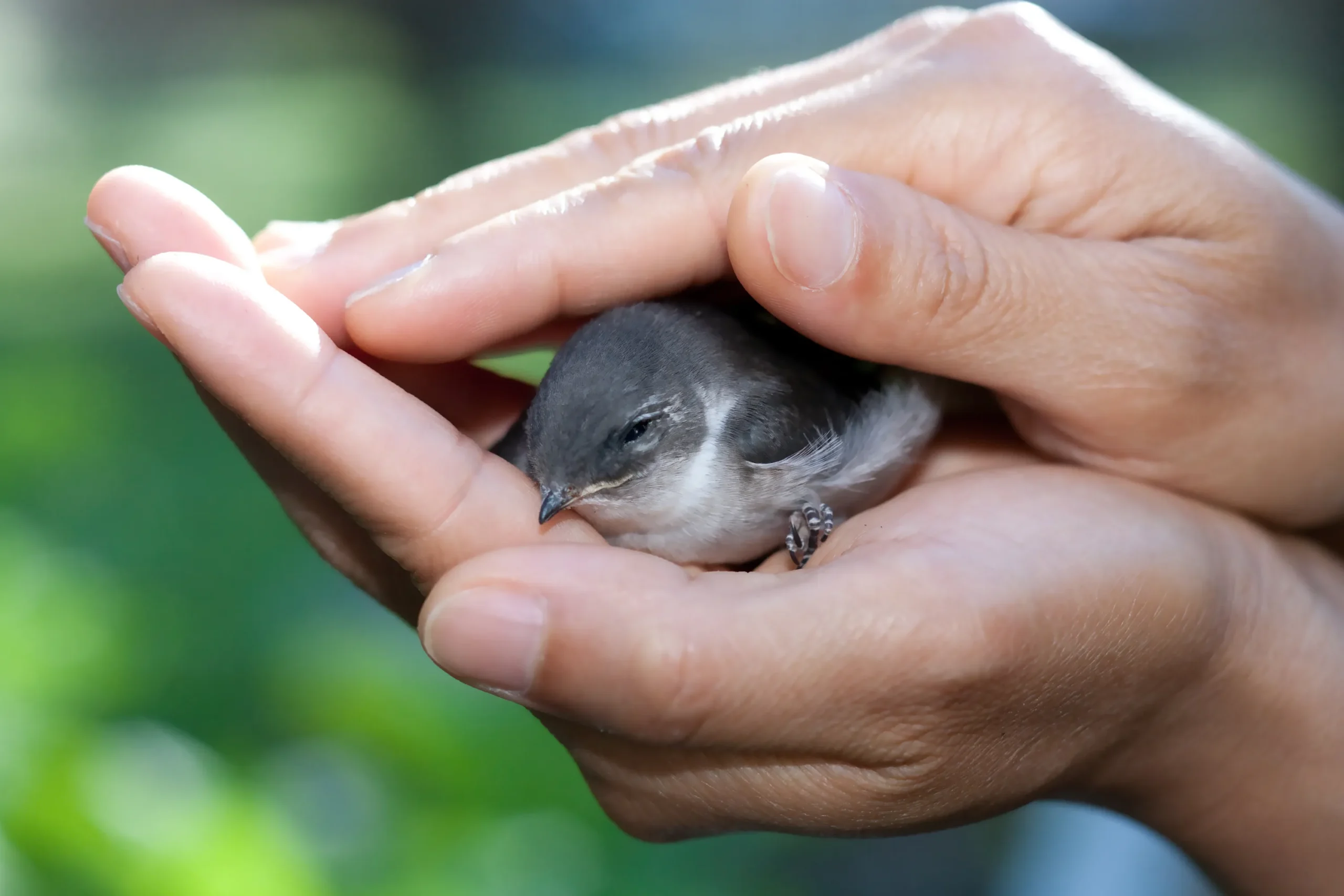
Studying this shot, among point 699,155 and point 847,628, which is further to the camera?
point 699,155

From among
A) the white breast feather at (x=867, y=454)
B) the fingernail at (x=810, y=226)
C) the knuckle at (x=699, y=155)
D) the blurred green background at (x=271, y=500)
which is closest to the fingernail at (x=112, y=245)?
the knuckle at (x=699, y=155)

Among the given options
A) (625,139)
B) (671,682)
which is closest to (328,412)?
(671,682)

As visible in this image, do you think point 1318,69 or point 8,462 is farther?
point 1318,69

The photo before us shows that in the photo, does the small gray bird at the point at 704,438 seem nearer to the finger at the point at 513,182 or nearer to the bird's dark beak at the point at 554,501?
the bird's dark beak at the point at 554,501

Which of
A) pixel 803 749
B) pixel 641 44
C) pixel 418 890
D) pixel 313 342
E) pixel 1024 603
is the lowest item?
pixel 418 890

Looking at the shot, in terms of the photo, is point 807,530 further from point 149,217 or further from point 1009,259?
point 149,217

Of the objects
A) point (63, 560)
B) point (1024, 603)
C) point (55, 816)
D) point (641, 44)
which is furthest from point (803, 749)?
point (641, 44)

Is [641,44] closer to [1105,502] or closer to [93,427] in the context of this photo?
[93,427]

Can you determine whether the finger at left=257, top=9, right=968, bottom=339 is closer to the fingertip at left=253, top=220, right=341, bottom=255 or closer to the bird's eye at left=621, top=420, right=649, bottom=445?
the fingertip at left=253, top=220, right=341, bottom=255
